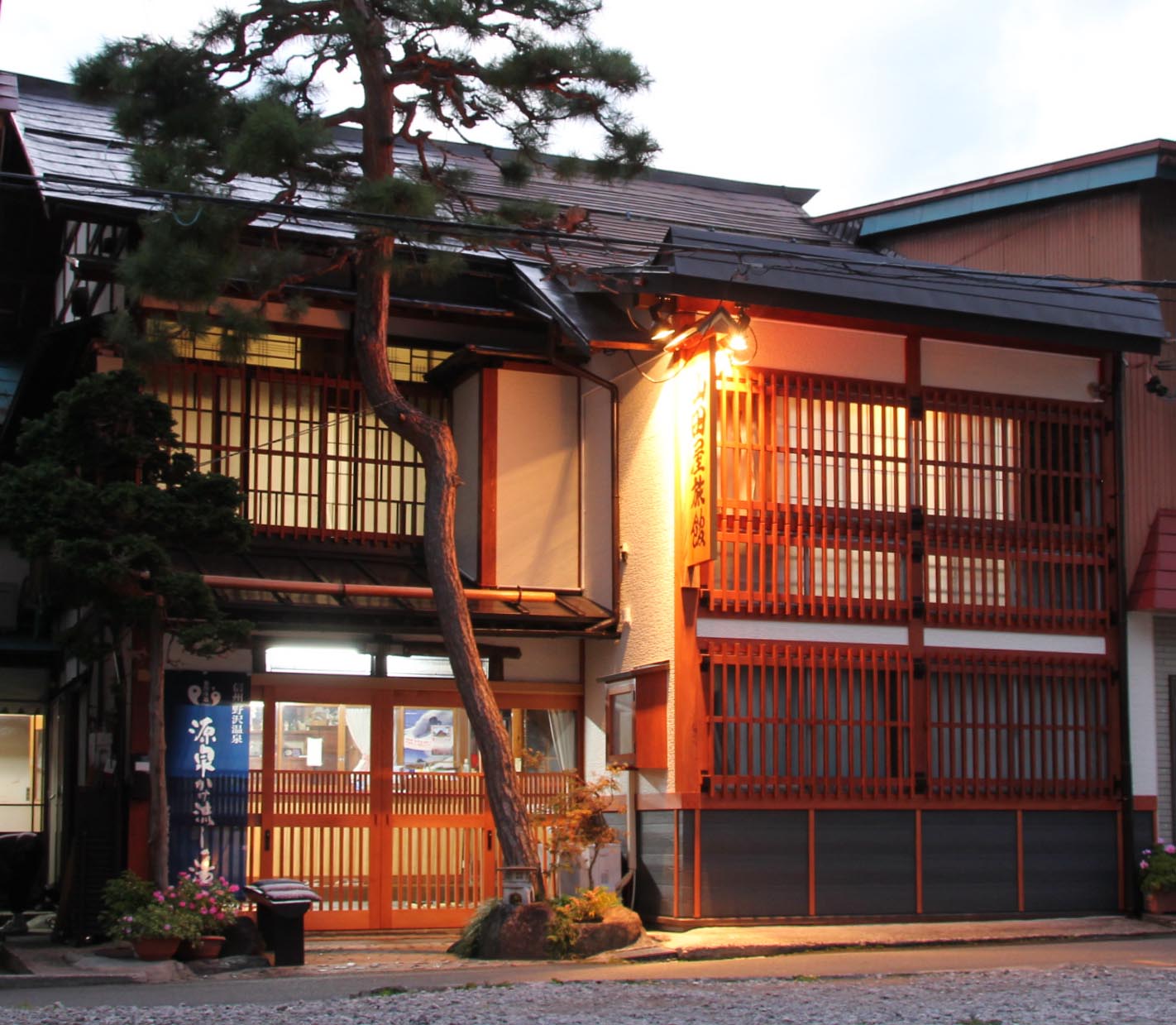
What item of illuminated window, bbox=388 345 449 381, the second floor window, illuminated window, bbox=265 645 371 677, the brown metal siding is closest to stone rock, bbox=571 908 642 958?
illuminated window, bbox=265 645 371 677

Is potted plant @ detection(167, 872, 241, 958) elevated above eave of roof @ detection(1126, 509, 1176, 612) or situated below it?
below

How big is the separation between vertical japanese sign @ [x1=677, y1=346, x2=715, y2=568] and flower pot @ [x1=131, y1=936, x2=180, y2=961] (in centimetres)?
619

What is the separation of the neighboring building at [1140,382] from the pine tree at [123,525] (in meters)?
10.0

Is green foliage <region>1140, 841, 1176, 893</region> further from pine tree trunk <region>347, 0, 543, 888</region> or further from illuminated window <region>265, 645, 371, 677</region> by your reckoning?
A: illuminated window <region>265, 645, 371, 677</region>

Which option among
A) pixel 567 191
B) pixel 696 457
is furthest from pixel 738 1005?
pixel 567 191

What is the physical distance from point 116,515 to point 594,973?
583 cm

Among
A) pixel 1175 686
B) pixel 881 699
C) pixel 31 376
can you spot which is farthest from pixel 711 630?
pixel 31 376

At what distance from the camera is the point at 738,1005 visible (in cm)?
1051

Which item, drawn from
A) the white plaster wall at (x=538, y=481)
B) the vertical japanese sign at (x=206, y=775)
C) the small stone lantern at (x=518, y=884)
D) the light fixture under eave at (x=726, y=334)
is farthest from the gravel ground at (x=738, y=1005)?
the white plaster wall at (x=538, y=481)

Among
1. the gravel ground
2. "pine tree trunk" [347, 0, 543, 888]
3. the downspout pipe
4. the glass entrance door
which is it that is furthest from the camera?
the downspout pipe

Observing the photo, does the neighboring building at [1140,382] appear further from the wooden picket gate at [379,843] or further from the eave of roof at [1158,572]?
the wooden picket gate at [379,843]

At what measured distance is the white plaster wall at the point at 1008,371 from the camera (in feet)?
58.9

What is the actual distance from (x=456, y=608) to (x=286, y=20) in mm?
5644

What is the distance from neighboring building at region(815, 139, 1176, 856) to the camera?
17.9 metres
